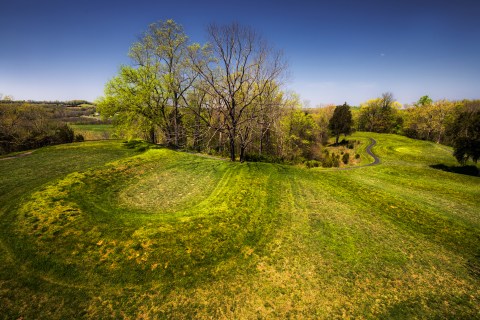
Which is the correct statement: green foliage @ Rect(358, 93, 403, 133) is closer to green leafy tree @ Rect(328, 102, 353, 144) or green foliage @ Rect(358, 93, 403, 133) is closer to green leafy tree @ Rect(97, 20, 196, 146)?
green leafy tree @ Rect(328, 102, 353, 144)

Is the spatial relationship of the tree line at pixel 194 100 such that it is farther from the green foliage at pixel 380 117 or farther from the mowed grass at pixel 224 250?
the green foliage at pixel 380 117

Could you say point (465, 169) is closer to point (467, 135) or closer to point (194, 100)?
point (467, 135)

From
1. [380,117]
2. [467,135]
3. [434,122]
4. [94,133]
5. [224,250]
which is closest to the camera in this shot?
[224,250]

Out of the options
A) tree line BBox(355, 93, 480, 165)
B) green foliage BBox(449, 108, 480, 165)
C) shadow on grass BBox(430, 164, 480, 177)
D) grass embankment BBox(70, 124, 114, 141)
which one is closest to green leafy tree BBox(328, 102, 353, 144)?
tree line BBox(355, 93, 480, 165)

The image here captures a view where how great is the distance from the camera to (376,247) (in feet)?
26.8

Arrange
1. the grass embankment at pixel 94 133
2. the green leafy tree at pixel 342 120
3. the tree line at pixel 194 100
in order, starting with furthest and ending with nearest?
the green leafy tree at pixel 342 120, the grass embankment at pixel 94 133, the tree line at pixel 194 100

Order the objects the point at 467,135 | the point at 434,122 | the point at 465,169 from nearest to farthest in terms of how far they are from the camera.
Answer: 1. the point at 467,135
2. the point at 465,169
3. the point at 434,122

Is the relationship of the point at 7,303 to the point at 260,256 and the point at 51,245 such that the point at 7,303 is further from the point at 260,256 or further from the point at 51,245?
the point at 260,256

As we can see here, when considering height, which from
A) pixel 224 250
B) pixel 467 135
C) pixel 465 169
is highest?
pixel 467 135

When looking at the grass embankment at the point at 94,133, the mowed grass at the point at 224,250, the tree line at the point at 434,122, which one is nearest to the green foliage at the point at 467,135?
the tree line at the point at 434,122

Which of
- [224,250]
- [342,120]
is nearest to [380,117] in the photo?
[342,120]

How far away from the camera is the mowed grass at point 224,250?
551 centimetres

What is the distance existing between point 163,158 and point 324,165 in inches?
821

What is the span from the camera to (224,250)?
24.9ft
